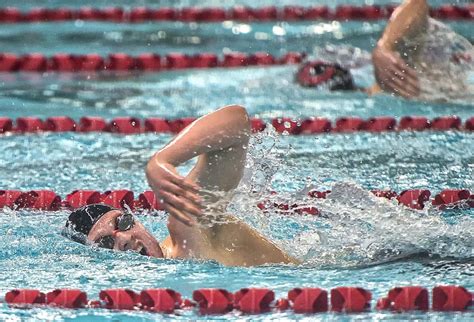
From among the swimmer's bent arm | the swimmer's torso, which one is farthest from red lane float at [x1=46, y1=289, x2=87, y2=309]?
the swimmer's bent arm

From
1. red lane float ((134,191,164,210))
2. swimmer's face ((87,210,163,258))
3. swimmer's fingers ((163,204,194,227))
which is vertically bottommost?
red lane float ((134,191,164,210))

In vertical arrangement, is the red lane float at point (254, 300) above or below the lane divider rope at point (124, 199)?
above

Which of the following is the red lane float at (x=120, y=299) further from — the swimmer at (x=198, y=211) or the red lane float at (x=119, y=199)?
the red lane float at (x=119, y=199)

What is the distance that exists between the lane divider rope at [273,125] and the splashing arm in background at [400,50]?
32 cm

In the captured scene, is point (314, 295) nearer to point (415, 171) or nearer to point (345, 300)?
point (345, 300)

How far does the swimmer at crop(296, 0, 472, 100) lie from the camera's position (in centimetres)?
577

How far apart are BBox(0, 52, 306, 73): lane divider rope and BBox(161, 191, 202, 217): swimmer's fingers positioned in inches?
159

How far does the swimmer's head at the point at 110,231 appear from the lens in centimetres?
336

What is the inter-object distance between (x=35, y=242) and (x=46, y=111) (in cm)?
227

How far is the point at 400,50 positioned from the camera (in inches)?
230

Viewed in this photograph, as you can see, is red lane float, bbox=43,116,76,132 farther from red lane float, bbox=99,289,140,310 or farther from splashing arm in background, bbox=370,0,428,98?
red lane float, bbox=99,289,140,310

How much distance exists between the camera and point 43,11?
852cm

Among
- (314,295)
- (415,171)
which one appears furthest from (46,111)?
(314,295)

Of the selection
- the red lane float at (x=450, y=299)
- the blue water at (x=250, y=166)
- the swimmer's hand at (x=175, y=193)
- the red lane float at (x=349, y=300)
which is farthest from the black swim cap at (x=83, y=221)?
the red lane float at (x=450, y=299)
